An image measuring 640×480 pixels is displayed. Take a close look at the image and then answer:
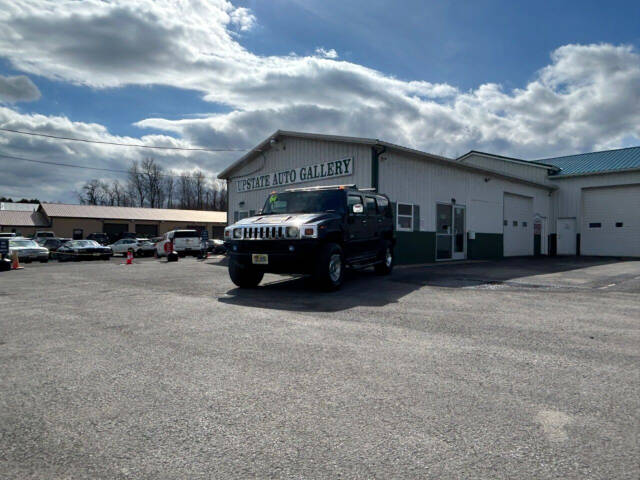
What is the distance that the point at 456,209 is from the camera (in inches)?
739

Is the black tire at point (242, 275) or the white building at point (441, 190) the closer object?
the black tire at point (242, 275)

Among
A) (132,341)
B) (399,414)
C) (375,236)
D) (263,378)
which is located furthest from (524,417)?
(375,236)

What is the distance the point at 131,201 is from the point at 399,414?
81362mm

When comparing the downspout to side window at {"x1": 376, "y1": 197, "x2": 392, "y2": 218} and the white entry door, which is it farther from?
the white entry door

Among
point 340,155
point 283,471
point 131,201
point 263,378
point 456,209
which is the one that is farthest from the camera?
point 131,201

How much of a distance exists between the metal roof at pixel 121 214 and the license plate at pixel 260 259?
151ft

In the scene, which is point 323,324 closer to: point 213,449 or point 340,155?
point 213,449

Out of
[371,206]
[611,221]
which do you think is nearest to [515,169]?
[611,221]

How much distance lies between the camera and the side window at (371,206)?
11.0 metres

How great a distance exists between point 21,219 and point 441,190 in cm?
4906

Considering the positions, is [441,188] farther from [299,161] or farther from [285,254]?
[285,254]

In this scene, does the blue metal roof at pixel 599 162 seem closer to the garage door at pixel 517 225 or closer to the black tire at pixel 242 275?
the garage door at pixel 517 225

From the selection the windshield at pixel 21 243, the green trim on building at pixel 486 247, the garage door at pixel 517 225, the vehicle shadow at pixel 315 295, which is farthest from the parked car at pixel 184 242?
the garage door at pixel 517 225

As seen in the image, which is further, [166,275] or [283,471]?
[166,275]
